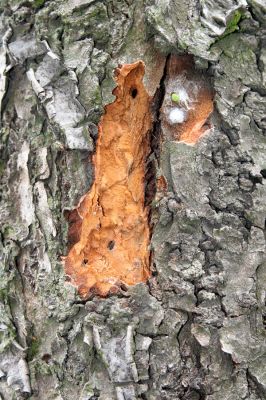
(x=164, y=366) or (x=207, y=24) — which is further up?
(x=207, y=24)

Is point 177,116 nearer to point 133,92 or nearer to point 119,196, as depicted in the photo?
point 133,92

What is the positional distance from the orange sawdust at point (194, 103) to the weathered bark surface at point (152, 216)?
28mm

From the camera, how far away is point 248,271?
175 centimetres

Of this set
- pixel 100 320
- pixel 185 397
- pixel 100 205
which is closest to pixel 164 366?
pixel 185 397

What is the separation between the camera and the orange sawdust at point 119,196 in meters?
1.84

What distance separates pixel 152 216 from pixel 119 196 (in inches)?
4.9

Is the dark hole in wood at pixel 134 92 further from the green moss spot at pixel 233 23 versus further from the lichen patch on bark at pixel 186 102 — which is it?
the green moss spot at pixel 233 23

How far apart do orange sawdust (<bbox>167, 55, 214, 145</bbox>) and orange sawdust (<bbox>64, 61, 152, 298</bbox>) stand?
3.9 inches

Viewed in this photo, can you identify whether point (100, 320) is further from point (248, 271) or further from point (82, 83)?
point (82, 83)

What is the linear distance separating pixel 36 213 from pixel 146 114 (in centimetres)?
46

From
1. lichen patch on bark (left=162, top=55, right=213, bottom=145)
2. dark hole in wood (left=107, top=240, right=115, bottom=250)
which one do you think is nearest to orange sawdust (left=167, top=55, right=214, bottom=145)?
lichen patch on bark (left=162, top=55, right=213, bottom=145)

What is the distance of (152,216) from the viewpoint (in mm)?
1848

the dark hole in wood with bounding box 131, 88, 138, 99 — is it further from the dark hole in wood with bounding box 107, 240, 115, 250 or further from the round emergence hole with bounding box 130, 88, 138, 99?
the dark hole in wood with bounding box 107, 240, 115, 250

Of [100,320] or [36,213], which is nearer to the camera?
[100,320]
